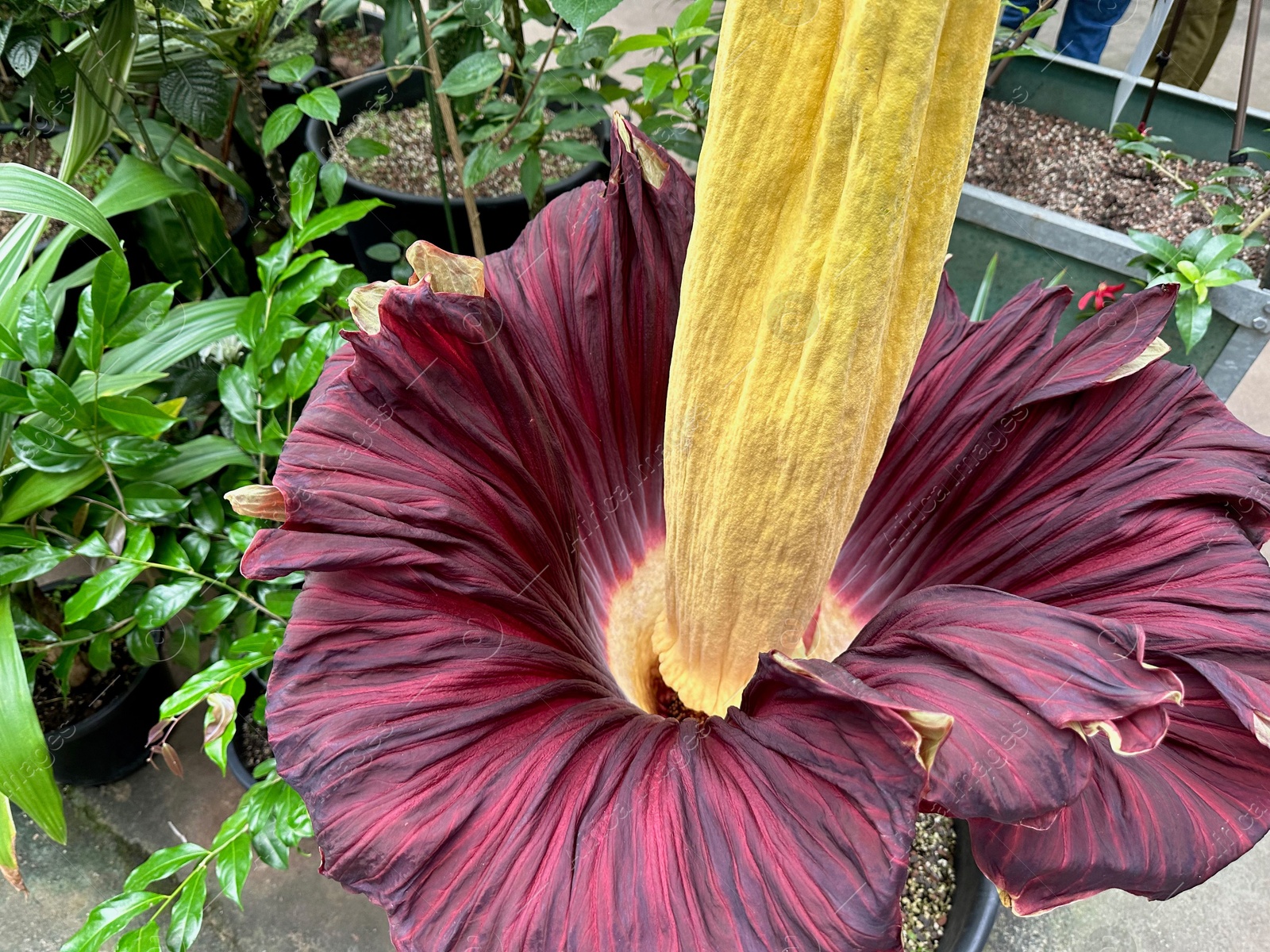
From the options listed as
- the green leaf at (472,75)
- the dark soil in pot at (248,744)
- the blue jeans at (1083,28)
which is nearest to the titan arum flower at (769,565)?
the green leaf at (472,75)

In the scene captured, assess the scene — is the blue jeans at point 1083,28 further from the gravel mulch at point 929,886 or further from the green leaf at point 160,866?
the green leaf at point 160,866

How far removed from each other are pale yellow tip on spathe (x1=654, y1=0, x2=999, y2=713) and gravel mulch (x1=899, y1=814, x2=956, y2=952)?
1.50ft

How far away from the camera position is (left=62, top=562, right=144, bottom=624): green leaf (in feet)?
2.89

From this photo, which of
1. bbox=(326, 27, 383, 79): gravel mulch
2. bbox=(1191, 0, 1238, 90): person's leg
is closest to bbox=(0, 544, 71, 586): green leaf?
bbox=(326, 27, 383, 79): gravel mulch

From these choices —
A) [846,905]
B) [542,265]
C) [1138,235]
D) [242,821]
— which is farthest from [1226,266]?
[242,821]

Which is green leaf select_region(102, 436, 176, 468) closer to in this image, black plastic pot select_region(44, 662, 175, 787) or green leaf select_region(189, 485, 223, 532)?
green leaf select_region(189, 485, 223, 532)

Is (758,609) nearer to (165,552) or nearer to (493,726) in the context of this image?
(493,726)

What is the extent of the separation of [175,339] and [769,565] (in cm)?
90

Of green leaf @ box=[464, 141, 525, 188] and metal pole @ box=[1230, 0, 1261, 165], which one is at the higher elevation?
metal pole @ box=[1230, 0, 1261, 165]

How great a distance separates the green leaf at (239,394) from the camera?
0.99 m

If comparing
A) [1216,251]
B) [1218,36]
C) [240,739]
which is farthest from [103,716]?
[1218,36]

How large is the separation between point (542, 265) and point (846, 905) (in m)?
0.46

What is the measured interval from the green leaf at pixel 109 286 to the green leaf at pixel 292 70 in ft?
1.03

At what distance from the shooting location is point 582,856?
45cm
